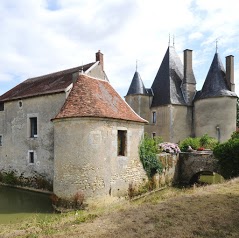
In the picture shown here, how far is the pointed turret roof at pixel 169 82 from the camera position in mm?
23858

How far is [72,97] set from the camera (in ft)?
40.2

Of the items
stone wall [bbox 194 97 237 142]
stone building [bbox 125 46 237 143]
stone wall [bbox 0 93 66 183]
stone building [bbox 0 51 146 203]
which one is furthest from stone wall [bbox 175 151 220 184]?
Result: stone wall [bbox 0 93 66 183]

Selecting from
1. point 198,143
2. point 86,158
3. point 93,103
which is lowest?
point 86,158

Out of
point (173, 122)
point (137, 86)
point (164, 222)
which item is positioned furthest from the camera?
point (137, 86)

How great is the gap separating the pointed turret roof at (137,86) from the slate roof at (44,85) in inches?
349

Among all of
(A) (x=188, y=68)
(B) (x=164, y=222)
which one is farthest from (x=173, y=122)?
(B) (x=164, y=222)

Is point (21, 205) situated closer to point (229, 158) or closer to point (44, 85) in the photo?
point (44, 85)

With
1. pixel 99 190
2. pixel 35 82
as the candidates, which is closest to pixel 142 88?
pixel 35 82

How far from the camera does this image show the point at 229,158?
1447 cm

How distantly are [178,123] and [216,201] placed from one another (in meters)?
16.1

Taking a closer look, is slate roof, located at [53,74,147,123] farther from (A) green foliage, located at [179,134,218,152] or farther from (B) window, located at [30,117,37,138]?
(A) green foliage, located at [179,134,218,152]

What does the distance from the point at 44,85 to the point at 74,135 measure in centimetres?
625

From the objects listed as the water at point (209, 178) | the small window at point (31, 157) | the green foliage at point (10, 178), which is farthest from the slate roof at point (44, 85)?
the water at point (209, 178)

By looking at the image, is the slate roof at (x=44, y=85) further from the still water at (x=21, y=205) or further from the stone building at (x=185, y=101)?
the stone building at (x=185, y=101)
